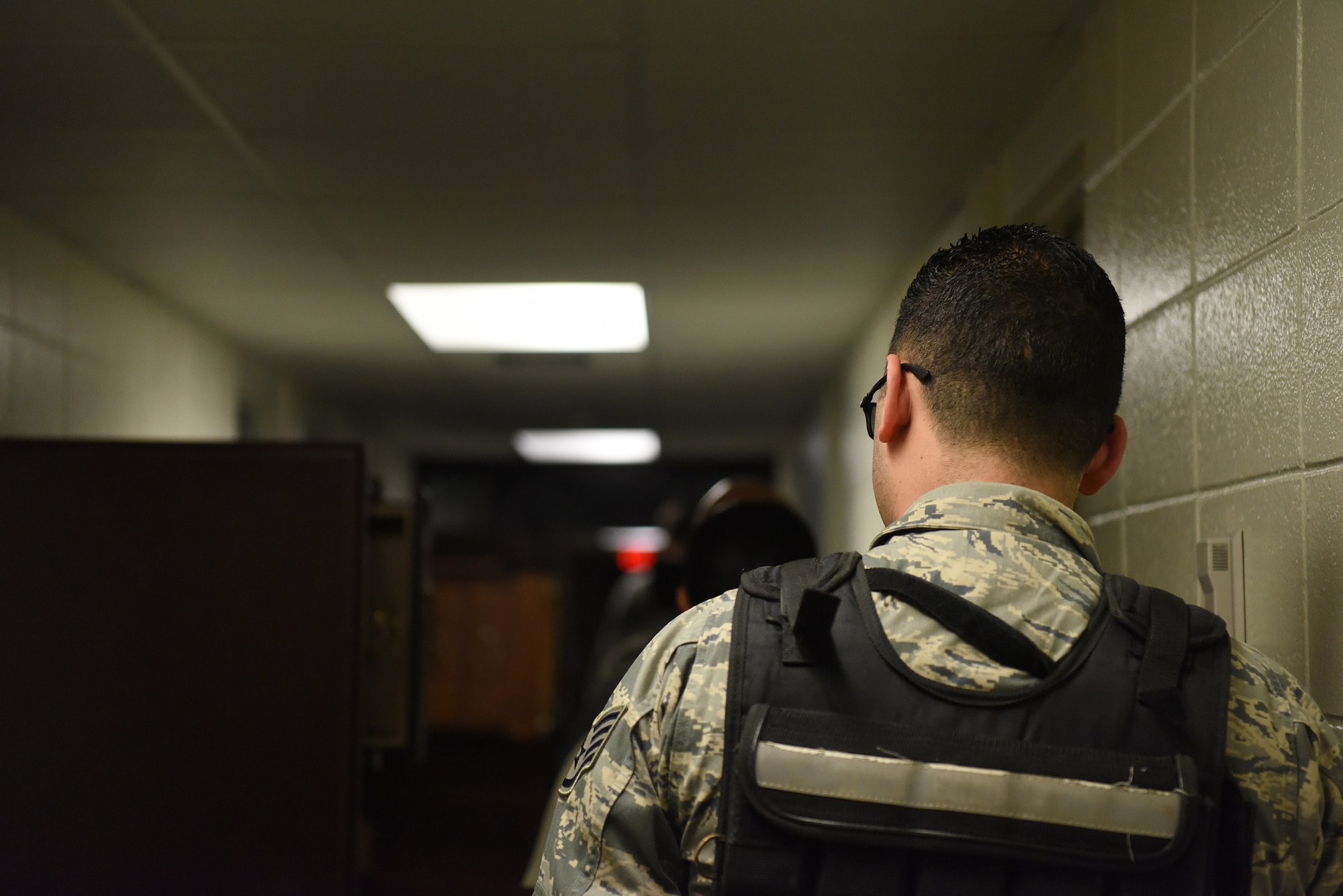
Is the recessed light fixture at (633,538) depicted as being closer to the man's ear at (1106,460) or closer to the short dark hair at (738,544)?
the short dark hair at (738,544)

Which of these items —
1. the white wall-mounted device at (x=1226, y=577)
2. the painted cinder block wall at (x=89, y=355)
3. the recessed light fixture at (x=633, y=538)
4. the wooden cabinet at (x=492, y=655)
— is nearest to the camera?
the white wall-mounted device at (x=1226, y=577)

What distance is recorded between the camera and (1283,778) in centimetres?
88

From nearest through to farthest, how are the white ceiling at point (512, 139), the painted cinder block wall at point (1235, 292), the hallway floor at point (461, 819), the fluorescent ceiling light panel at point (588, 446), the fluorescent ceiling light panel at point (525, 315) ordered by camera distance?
the painted cinder block wall at point (1235, 292) → the white ceiling at point (512, 139) → the hallway floor at point (461, 819) → the fluorescent ceiling light panel at point (525, 315) → the fluorescent ceiling light panel at point (588, 446)

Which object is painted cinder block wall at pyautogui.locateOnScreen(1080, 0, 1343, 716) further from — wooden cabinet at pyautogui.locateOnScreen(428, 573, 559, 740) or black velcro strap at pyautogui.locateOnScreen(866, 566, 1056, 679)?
wooden cabinet at pyautogui.locateOnScreen(428, 573, 559, 740)

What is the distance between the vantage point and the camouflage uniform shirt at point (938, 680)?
88 centimetres

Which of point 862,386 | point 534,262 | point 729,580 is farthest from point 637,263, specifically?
point 729,580

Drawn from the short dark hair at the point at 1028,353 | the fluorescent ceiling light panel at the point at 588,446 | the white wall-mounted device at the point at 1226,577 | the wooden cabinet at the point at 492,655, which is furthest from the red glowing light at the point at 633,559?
the short dark hair at the point at 1028,353

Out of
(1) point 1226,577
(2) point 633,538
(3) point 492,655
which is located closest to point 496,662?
(3) point 492,655

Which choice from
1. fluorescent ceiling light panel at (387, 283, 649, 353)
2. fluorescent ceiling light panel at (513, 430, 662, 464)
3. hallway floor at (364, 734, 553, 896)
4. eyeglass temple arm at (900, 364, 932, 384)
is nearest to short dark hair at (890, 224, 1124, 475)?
eyeglass temple arm at (900, 364, 932, 384)

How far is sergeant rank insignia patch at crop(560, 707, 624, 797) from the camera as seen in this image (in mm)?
921

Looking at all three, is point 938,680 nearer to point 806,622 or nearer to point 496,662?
point 806,622

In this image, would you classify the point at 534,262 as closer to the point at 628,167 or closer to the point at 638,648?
the point at 628,167

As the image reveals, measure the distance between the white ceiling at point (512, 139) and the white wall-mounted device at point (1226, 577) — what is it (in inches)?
41.8

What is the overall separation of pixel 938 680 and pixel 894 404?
27 centimetres
